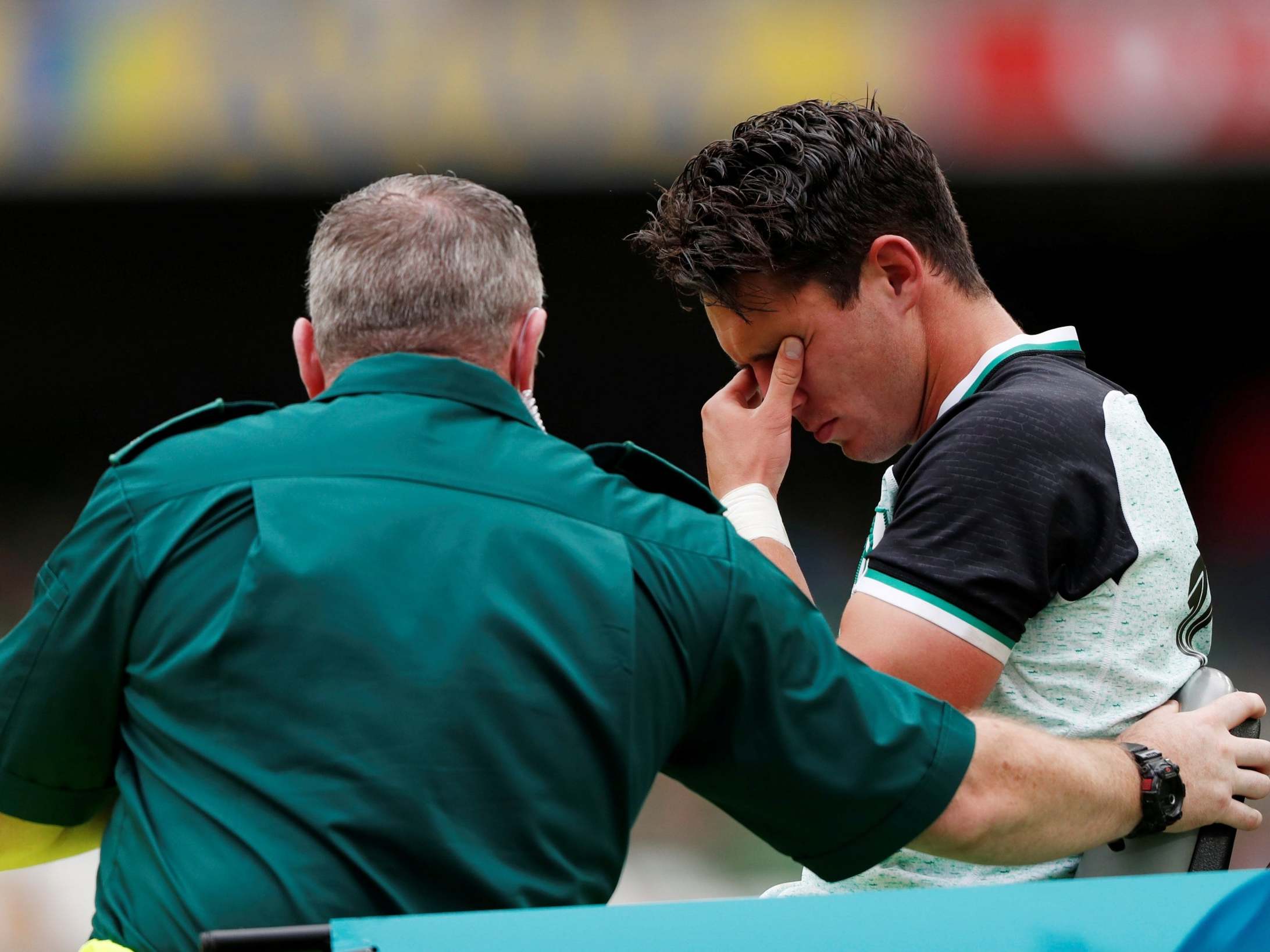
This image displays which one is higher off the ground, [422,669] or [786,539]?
[422,669]

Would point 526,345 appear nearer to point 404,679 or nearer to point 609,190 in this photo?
point 404,679

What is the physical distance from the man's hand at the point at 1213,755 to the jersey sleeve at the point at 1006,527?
165mm

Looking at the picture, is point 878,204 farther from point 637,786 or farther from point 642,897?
point 642,897

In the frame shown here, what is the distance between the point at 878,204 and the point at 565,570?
0.83 m

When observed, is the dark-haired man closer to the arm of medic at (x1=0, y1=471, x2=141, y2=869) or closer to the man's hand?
the man's hand

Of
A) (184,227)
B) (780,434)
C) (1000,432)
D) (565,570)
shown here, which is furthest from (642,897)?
(565,570)

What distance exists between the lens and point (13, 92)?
399 cm

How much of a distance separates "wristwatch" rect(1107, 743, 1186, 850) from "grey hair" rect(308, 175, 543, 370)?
75 cm

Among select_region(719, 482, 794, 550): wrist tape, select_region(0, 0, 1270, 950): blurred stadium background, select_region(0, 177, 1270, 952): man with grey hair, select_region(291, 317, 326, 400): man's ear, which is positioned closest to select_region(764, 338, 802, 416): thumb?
select_region(719, 482, 794, 550): wrist tape

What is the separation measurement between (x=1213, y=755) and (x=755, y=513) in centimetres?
58

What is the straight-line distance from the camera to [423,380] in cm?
112

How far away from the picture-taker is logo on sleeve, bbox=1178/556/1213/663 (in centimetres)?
155

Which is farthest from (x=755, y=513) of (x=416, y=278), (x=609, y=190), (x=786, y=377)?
(x=609, y=190)

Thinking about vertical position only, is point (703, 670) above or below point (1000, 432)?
below
